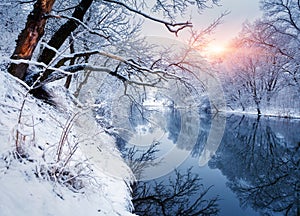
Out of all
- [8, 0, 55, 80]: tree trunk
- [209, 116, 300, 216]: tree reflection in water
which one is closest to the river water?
[209, 116, 300, 216]: tree reflection in water

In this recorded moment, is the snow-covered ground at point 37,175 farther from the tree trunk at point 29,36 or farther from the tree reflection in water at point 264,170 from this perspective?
the tree reflection in water at point 264,170

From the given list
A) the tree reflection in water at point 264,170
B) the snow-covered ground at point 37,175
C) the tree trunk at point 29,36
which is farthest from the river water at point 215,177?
the tree trunk at point 29,36

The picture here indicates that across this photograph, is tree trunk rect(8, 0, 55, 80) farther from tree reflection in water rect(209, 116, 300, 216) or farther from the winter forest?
tree reflection in water rect(209, 116, 300, 216)

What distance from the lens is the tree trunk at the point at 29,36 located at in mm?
3520

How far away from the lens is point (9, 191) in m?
1.64

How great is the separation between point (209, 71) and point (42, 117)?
127 inches

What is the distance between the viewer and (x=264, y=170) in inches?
285

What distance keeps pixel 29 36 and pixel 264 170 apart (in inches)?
272

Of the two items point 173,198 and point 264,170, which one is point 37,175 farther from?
point 264,170

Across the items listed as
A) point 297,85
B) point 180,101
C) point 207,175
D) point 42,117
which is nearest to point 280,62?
point 297,85

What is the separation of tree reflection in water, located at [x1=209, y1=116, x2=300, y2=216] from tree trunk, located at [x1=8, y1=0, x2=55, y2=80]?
485 cm

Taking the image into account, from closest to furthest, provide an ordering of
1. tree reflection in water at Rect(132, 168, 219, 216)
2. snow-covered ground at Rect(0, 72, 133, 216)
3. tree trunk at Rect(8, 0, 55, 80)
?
snow-covered ground at Rect(0, 72, 133, 216) → tree trunk at Rect(8, 0, 55, 80) → tree reflection in water at Rect(132, 168, 219, 216)

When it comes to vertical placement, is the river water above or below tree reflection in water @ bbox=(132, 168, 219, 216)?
above

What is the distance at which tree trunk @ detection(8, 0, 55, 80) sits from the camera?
3520 millimetres
